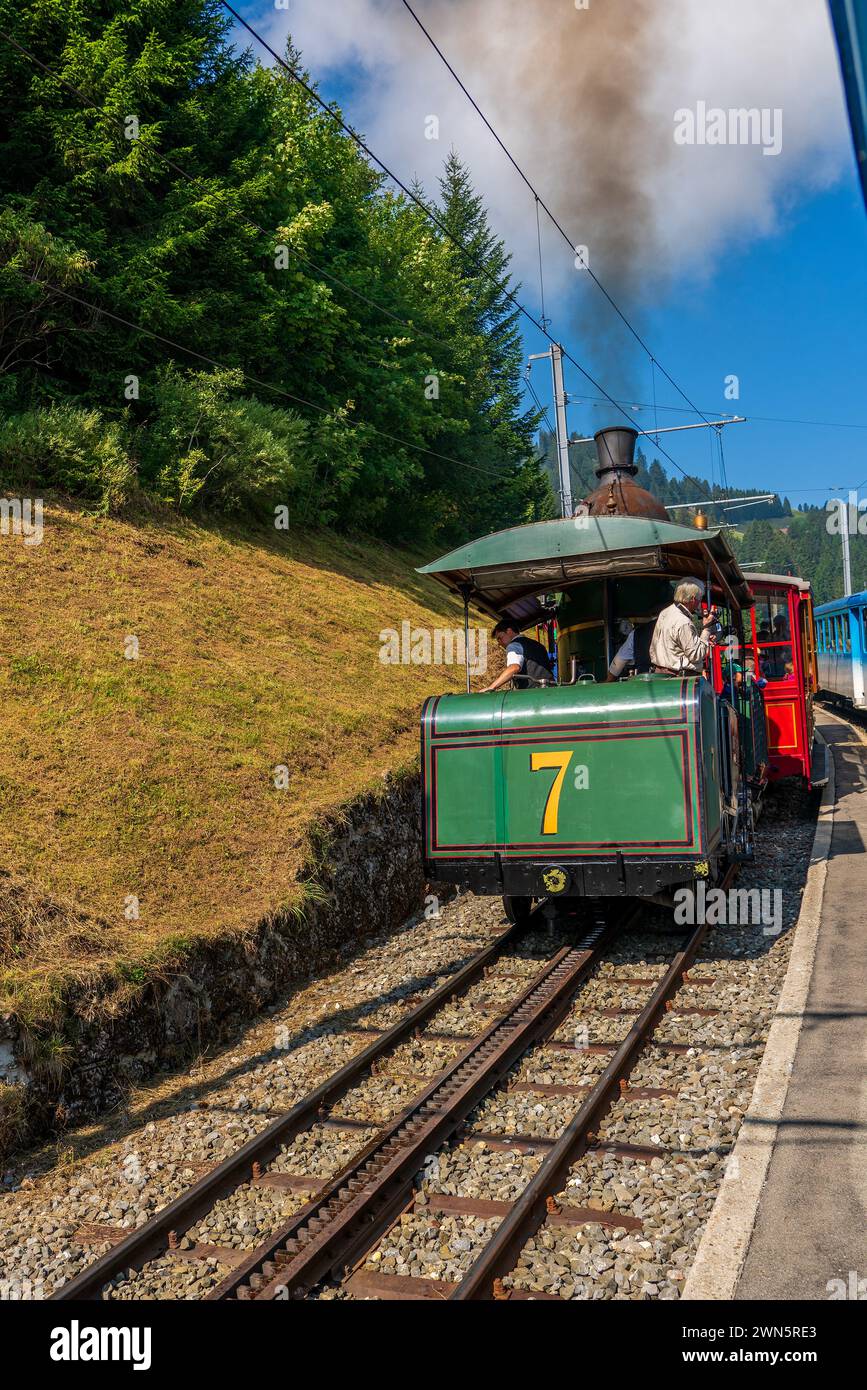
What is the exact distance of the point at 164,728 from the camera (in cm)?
1019

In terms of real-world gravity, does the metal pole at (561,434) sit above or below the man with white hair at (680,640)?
above

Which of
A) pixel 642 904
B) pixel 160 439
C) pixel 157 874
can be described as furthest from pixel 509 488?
pixel 157 874

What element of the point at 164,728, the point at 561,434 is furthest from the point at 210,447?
the point at 164,728

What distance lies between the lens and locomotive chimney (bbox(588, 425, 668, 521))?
12.5 meters

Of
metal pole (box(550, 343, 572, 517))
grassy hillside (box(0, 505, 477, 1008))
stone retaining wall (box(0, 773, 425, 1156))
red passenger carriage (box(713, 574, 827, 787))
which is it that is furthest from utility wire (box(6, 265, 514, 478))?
red passenger carriage (box(713, 574, 827, 787))

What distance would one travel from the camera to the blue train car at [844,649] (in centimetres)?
2559

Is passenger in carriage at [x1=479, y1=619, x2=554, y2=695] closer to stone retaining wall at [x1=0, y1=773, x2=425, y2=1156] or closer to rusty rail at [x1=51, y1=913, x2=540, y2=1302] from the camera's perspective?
stone retaining wall at [x1=0, y1=773, x2=425, y2=1156]

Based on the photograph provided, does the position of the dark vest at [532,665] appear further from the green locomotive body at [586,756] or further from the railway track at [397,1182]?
the railway track at [397,1182]

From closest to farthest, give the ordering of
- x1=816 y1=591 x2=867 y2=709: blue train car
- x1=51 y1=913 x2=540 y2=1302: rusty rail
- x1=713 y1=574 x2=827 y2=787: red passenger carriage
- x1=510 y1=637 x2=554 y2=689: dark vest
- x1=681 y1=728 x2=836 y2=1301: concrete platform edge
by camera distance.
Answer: x1=681 y1=728 x2=836 y2=1301: concrete platform edge < x1=51 y1=913 x2=540 y2=1302: rusty rail < x1=510 y1=637 x2=554 y2=689: dark vest < x1=713 y1=574 x2=827 y2=787: red passenger carriage < x1=816 y1=591 x2=867 y2=709: blue train car

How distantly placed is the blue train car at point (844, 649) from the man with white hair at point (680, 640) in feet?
62.5

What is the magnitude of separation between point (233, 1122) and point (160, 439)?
516 inches

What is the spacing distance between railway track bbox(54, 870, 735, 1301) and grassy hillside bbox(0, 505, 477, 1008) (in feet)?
6.11

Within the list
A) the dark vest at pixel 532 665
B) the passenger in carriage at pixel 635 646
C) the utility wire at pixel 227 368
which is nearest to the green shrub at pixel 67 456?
the utility wire at pixel 227 368

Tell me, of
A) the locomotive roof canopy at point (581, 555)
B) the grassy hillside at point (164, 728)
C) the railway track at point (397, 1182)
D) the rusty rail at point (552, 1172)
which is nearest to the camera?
the rusty rail at point (552, 1172)
